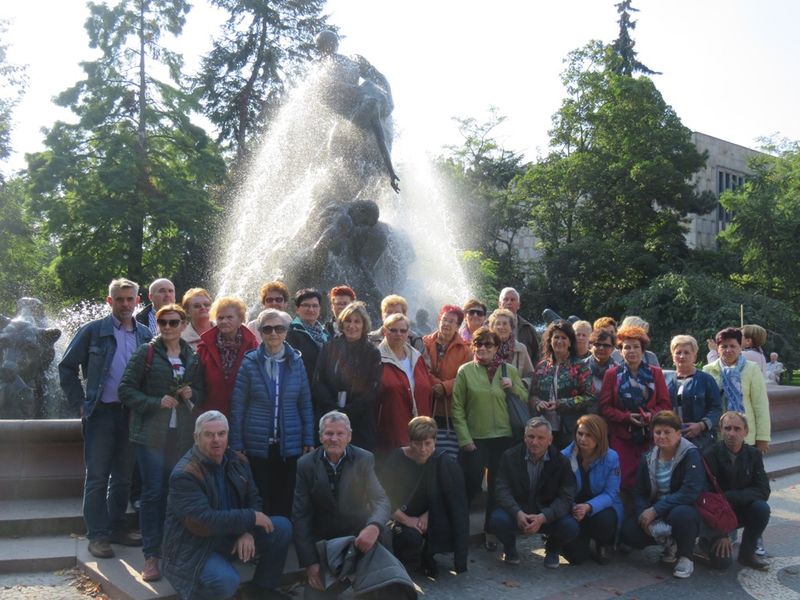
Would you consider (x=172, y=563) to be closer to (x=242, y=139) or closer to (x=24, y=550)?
(x=24, y=550)

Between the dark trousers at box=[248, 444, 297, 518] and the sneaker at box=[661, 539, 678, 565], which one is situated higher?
the dark trousers at box=[248, 444, 297, 518]

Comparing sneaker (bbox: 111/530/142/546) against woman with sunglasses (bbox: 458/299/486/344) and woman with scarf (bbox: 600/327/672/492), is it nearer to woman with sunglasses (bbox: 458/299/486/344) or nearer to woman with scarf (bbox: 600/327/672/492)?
woman with sunglasses (bbox: 458/299/486/344)

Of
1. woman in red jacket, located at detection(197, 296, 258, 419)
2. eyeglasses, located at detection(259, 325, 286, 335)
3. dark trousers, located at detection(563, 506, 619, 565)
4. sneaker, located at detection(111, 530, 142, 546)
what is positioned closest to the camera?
eyeglasses, located at detection(259, 325, 286, 335)

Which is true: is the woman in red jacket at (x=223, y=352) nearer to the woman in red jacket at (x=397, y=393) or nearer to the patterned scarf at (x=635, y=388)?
the woman in red jacket at (x=397, y=393)

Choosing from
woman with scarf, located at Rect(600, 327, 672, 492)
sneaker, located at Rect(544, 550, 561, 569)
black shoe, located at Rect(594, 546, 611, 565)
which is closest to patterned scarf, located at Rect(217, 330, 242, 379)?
sneaker, located at Rect(544, 550, 561, 569)

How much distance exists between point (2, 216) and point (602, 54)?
28.2 m

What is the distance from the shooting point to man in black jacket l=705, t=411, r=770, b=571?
226 inches

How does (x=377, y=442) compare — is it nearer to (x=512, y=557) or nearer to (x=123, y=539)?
(x=512, y=557)

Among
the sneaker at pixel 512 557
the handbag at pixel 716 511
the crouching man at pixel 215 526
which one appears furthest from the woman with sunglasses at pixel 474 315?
the crouching man at pixel 215 526

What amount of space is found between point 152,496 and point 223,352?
1.05 m

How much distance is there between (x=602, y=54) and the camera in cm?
3847

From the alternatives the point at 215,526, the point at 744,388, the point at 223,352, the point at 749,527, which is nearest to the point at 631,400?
the point at 749,527

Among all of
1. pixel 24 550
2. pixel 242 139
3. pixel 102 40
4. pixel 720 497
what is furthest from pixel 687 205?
pixel 24 550

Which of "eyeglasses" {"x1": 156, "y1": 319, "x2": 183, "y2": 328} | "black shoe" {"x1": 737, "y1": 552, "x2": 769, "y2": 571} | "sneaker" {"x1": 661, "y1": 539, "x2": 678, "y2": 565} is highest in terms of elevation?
"eyeglasses" {"x1": 156, "y1": 319, "x2": 183, "y2": 328}
